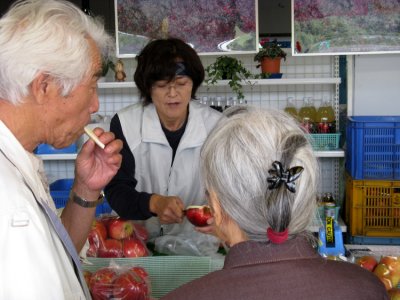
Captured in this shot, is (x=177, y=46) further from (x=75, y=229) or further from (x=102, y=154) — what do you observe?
(x=75, y=229)

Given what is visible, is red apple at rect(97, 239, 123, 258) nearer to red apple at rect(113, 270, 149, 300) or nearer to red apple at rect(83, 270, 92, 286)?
red apple at rect(83, 270, 92, 286)

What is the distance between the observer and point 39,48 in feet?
4.13

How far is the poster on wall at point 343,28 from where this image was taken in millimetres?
4320

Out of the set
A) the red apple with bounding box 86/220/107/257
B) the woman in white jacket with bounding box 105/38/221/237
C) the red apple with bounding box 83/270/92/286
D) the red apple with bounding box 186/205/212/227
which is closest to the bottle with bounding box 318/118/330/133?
the woman in white jacket with bounding box 105/38/221/237

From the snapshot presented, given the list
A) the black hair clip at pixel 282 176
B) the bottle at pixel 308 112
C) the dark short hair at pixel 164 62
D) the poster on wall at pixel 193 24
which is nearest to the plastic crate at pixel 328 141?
the bottle at pixel 308 112

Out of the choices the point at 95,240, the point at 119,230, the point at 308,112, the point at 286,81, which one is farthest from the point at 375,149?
the point at 95,240

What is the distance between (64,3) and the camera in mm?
1456

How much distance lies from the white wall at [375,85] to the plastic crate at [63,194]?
8.23 ft

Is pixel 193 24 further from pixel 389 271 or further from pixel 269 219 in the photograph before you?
pixel 269 219

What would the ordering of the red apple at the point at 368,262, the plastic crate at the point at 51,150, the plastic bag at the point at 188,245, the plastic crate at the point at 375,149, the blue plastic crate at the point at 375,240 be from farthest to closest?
the plastic crate at the point at 51,150
the blue plastic crate at the point at 375,240
the plastic crate at the point at 375,149
the plastic bag at the point at 188,245
the red apple at the point at 368,262

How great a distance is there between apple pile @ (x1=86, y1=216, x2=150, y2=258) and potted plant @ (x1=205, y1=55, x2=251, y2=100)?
7.41 ft

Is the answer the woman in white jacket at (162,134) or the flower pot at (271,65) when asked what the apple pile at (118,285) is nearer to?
the woman in white jacket at (162,134)

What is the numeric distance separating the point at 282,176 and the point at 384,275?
3.36 ft

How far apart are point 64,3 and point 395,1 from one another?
3.59m
